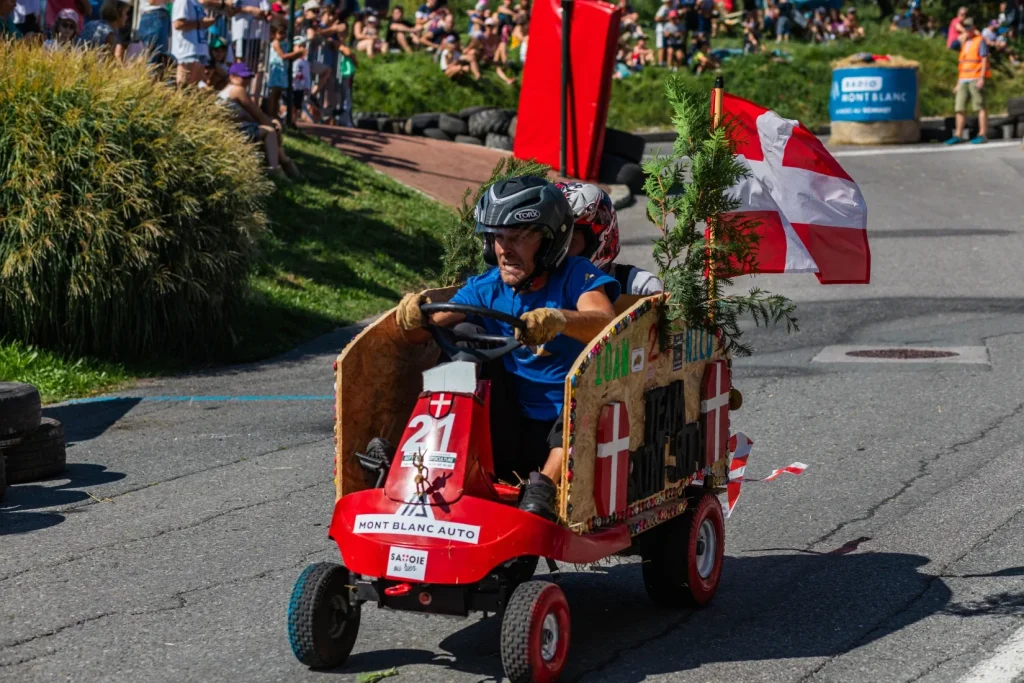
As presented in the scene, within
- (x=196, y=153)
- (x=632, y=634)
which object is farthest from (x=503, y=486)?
(x=196, y=153)

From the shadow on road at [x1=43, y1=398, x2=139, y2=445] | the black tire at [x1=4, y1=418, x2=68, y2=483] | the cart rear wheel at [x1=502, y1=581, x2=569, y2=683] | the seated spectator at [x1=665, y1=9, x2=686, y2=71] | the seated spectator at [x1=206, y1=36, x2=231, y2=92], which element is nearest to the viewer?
the cart rear wheel at [x1=502, y1=581, x2=569, y2=683]

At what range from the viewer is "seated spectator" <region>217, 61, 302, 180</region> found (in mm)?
15891

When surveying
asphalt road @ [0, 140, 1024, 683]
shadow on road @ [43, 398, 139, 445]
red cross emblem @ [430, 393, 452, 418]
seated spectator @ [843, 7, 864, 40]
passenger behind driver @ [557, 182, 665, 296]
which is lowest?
shadow on road @ [43, 398, 139, 445]

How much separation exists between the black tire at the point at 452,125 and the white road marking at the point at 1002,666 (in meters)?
19.7

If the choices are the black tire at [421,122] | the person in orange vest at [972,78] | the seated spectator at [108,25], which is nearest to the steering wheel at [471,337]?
the seated spectator at [108,25]

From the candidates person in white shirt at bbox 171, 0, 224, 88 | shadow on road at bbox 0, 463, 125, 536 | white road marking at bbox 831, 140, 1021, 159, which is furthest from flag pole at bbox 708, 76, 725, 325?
white road marking at bbox 831, 140, 1021, 159

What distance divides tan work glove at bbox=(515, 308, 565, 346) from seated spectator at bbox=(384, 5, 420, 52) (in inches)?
1024

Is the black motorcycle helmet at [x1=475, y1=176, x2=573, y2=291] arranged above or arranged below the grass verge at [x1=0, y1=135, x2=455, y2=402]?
above

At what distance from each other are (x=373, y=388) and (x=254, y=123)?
11132mm

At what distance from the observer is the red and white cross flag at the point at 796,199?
695 centimetres

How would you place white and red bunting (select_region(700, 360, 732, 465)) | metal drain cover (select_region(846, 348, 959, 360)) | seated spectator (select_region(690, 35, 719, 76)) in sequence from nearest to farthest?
white and red bunting (select_region(700, 360, 732, 465)) < metal drain cover (select_region(846, 348, 959, 360)) < seated spectator (select_region(690, 35, 719, 76))

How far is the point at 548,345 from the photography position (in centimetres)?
550

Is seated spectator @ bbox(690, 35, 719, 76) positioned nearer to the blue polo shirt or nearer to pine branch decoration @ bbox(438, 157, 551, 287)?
pine branch decoration @ bbox(438, 157, 551, 287)

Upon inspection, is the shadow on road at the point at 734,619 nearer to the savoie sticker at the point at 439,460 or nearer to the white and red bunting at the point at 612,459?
the white and red bunting at the point at 612,459
